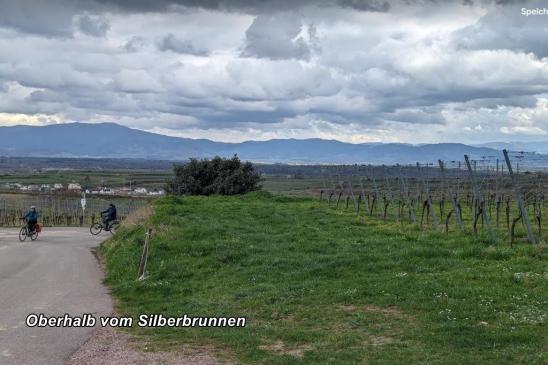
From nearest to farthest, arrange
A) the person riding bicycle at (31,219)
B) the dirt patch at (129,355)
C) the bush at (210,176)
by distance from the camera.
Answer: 1. the dirt patch at (129,355)
2. the person riding bicycle at (31,219)
3. the bush at (210,176)

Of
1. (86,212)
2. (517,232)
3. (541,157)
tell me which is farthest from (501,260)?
(86,212)

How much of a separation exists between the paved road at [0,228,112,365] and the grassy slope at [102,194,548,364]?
32.9 inches

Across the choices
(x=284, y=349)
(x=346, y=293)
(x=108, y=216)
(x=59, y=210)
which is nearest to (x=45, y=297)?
(x=346, y=293)

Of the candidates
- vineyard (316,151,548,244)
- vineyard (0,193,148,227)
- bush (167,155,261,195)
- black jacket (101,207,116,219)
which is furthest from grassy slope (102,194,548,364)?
vineyard (0,193,148,227)

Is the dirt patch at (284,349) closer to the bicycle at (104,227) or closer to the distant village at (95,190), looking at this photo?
the bicycle at (104,227)

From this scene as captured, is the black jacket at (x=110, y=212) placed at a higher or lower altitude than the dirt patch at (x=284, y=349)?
lower

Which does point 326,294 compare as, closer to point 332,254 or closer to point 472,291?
point 472,291

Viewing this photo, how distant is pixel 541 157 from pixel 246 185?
27230mm

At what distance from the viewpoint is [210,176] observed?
54.2 m

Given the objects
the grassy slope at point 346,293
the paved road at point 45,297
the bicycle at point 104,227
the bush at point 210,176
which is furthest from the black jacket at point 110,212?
the grassy slope at point 346,293

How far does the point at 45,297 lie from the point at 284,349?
24.2ft

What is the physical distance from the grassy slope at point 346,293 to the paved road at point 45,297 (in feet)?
2.74

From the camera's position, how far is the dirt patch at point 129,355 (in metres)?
8.53

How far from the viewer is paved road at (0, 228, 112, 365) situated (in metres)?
9.28
